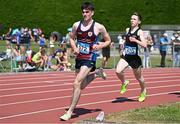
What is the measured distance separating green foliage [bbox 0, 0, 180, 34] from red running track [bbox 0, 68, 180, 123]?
80.1ft

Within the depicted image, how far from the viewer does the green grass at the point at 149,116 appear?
375 inches

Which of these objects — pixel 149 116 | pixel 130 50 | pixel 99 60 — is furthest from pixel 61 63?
pixel 149 116

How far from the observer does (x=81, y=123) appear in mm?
9156

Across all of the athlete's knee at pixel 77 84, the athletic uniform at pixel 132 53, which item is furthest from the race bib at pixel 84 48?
the athletic uniform at pixel 132 53

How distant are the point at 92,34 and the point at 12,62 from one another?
12795mm

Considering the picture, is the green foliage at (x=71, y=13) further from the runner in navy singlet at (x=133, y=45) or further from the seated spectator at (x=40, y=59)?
the runner in navy singlet at (x=133, y=45)

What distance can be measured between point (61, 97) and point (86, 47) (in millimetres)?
3506

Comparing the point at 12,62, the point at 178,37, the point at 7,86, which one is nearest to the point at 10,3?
the point at 178,37

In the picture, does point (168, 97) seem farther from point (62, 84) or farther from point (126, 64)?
point (62, 84)

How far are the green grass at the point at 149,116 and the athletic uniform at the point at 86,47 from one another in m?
1.09

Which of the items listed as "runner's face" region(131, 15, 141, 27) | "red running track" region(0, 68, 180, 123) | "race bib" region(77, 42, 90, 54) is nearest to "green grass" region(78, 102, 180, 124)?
"red running track" region(0, 68, 180, 123)

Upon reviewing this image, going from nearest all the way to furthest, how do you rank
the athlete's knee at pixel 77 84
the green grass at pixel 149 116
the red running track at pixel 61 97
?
the green grass at pixel 149 116 < the athlete's knee at pixel 77 84 < the red running track at pixel 61 97

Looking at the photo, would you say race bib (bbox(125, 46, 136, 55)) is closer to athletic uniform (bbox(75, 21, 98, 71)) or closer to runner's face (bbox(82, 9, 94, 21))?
athletic uniform (bbox(75, 21, 98, 71))

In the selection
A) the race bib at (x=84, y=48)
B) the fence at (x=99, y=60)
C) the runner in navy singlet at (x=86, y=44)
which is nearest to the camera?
the runner in navy singlet at (x=86, y=44)
